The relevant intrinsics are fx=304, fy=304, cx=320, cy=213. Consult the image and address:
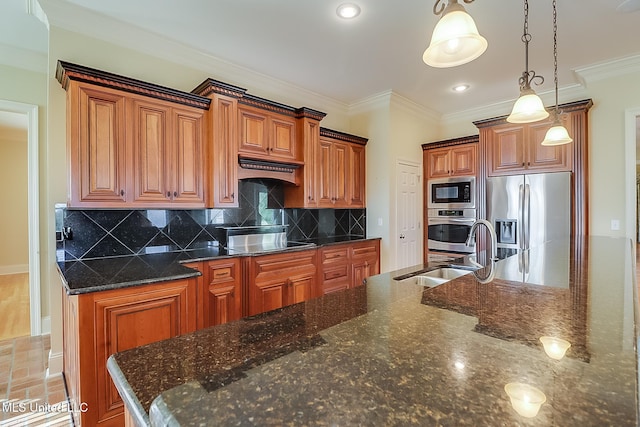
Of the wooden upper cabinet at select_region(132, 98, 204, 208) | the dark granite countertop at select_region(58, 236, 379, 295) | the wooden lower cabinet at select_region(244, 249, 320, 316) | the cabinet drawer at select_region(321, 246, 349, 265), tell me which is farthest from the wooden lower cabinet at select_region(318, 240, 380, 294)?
the wooden upper cabinet at select_region(132, 98, 204, 208)

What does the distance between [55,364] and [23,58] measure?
2833mm

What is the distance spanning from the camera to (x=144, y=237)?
263 cm

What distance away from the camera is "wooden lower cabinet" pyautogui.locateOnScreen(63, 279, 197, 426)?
1623mm

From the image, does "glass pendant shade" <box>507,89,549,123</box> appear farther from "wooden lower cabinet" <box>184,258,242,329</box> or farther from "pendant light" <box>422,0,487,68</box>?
"wooden lower cabinet" <box>184,258,242,329</box>

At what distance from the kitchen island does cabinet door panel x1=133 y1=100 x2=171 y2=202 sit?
190 cm

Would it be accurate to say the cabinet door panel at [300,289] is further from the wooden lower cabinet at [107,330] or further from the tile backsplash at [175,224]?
the wooden lower cabinet at [107,330]

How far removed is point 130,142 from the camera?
2293 mm

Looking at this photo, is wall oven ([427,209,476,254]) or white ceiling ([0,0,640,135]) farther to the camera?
wall oven ([427,209,476,254])

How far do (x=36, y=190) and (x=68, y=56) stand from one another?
1.48 m

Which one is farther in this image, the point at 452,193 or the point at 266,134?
the point at 452,193

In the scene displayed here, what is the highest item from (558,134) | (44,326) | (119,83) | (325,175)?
(119,83)

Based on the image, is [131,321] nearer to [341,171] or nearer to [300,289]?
[300,289]

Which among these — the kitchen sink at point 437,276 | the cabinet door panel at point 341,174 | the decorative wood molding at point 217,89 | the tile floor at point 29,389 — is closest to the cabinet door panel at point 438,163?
the cabinet door panel at point 341,174

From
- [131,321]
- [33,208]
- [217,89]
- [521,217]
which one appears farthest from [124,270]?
[521,217]
